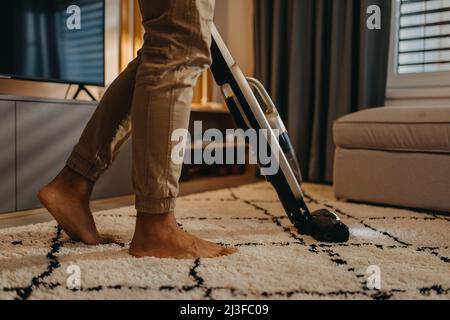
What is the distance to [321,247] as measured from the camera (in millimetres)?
1108

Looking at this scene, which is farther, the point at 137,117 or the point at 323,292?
the point at 137,117

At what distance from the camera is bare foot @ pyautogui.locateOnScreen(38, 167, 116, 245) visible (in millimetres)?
1029

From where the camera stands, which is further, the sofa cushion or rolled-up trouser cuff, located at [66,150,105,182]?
the sofa cushion

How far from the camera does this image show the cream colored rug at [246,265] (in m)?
0.77

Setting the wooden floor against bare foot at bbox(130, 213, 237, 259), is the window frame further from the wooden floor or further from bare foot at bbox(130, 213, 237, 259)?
bare foot at bbox(130, 213, 237, 259)

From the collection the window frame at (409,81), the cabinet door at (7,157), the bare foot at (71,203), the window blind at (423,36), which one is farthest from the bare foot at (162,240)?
the window blind at (423,36)

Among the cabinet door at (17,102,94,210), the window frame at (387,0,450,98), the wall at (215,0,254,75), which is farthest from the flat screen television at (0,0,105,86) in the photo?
the window frame at (387,0,450,98)

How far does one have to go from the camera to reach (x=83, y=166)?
105cm

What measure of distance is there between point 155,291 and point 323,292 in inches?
11.5

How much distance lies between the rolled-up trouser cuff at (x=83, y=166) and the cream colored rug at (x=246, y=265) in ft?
0.57

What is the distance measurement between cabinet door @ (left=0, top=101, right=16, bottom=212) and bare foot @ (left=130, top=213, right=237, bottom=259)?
82 cm
